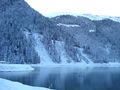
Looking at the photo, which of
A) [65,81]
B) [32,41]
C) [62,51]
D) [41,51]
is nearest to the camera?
[65,81]

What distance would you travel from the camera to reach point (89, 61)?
182500 mm

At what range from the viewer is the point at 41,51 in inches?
6053

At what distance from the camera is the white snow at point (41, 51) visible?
479 feet

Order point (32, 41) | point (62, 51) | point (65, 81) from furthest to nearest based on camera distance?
1. point (62, 51)
2. point (32, 41)
3. point (65, 81)

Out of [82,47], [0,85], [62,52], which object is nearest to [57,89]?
[0,85]

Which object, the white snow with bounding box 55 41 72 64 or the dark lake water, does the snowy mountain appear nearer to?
the white snow with bounding box 55 41 72 64

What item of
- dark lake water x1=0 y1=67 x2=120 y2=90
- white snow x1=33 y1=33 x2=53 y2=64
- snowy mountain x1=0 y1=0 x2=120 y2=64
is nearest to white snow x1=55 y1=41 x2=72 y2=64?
snowy mountain x1=0 y1=0 x2=120 y2=64

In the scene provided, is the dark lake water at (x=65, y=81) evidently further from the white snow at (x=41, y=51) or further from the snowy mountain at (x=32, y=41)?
the white snow at (x=41, y=51)

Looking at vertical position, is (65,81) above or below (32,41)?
below

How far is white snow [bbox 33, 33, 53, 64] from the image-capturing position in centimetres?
14600

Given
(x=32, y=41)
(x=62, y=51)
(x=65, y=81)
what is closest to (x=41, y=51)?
(x=32, y=41)

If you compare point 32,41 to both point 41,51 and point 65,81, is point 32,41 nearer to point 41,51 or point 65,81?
point 41,51

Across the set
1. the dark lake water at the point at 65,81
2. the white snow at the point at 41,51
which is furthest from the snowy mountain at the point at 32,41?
the dark lake water at the point at 65,81

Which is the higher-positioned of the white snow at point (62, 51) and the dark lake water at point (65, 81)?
the white snow at point (62, 51)
